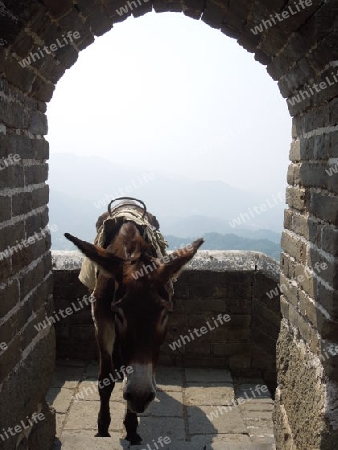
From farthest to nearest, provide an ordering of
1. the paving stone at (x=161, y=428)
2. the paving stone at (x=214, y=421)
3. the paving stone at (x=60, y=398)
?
1. the paving stone at (x=60, y=398)
2. the paving stone at (x=214, y=421)
3. the paving stone at (x=161, y=428)

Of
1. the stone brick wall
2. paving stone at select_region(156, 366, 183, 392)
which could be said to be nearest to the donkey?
paving stone at select_region(156, 366, 183, 392)

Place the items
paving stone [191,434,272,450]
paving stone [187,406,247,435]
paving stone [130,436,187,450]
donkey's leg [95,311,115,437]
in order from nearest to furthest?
paving stone [130,436,187,450] < paving stone [191,434,272,450] < donkey's leg [95,311,115,437] < paving stone [187,406,247,435]

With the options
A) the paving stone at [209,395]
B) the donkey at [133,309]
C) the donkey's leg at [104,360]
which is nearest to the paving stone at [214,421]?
the paving stone at [209,395]

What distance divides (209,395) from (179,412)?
54 centimetres

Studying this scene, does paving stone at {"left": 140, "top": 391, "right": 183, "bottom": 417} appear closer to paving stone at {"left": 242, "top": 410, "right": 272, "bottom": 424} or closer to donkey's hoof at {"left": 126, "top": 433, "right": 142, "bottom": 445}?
donkey's hoof at {"left": 126, "top": 433, "right": 142, "bottom": 445}

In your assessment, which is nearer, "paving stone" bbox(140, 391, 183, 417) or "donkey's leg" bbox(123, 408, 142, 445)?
"donkey's leg" bbox(123, 408, 142, 445)

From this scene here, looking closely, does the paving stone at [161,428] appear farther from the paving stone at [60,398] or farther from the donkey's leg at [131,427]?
the paving stone at [60,398]

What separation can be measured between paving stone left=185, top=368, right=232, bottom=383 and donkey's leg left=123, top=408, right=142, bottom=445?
1.44 m

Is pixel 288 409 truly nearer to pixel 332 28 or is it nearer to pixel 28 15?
pixel 332 28

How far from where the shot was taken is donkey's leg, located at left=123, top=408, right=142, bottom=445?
4.21 m

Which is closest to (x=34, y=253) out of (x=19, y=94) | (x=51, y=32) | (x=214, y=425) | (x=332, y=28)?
(x=19, y=94)

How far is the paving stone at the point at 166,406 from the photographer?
4816 millimetres

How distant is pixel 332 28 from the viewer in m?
2.21

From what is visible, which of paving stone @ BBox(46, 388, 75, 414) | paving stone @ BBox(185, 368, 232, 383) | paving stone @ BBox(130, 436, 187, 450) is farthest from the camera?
paving stone @ BBox(185, 368, 232, 383)
